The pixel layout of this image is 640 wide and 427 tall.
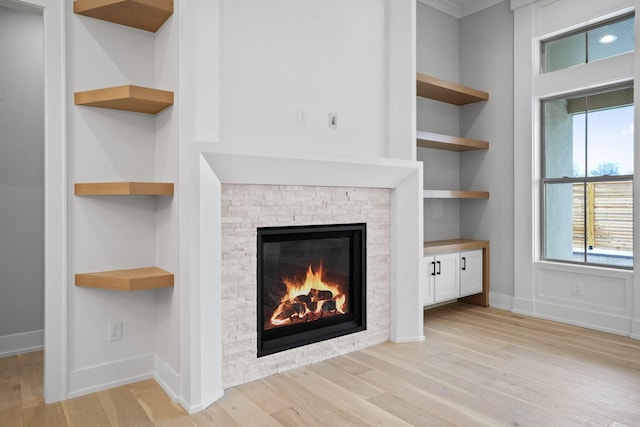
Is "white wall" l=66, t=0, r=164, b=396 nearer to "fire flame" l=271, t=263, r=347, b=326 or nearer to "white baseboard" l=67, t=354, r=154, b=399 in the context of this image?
"white baseboard" l=67, t=354, r=154, b=399

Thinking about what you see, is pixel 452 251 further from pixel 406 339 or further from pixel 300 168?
pixel 300 168

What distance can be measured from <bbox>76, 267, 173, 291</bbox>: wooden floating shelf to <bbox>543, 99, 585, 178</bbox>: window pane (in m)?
3.58

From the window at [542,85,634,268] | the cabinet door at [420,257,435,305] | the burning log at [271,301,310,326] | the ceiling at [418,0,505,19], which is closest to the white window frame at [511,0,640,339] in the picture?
the window at [542,85,634,268]

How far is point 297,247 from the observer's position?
2953mm

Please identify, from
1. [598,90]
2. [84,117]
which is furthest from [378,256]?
[598,90]

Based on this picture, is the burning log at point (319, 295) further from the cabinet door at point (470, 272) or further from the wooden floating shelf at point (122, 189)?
the cabinet door at point (470, 272)

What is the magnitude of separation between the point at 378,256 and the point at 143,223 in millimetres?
1725

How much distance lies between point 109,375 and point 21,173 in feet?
5.27

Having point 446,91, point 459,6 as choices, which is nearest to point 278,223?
point 446,91

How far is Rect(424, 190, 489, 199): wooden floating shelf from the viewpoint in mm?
3899

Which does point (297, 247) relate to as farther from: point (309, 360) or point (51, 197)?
point (51, 197)

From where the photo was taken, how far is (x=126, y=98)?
91.2 inches

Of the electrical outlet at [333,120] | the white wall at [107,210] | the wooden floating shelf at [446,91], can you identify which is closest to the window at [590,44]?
the wooden floating shelf at [446,91]

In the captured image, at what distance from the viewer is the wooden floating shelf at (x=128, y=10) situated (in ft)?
7.63
